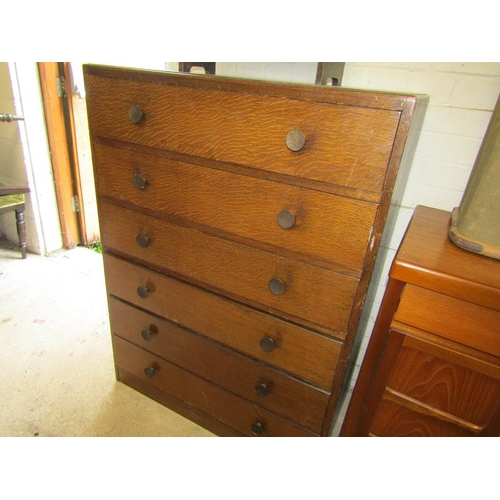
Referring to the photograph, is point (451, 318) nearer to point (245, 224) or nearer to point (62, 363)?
point (245, 224)

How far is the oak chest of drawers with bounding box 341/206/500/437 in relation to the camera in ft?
2.07

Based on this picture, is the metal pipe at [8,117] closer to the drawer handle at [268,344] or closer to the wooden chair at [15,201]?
the wooden chair at [15,201]

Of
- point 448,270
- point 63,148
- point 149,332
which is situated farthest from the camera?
point 63,148

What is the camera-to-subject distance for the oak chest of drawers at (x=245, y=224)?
0.66 metres

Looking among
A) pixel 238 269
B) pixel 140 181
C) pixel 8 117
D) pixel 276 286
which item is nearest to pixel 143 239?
pixel 140 181

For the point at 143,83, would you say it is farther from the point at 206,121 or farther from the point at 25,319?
the point at 25,319

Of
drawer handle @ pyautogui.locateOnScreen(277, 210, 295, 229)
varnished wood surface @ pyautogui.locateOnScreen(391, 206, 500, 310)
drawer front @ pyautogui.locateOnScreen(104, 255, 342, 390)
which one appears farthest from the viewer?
drawer front @ pyautogui.locateOnScreen(104, 255, 342, 390)

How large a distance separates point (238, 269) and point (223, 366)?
0.36 meters

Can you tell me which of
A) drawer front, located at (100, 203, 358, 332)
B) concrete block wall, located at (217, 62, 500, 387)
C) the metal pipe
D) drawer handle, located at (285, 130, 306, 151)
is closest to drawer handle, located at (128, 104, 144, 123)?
drawer front, located at (100, 203, 358, 332)

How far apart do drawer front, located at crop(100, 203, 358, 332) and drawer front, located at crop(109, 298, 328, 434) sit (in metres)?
0.22

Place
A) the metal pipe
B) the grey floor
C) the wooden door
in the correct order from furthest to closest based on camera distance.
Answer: the wooden door
the metal pipe
the grey floor

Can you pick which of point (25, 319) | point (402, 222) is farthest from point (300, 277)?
point (25, 319)

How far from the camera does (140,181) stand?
2.94ft

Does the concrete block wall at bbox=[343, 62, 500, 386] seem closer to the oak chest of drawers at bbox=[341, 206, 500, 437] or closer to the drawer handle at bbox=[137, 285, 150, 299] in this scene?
the oak chest of drawers at bbox=[341, 206, 500, 437]
